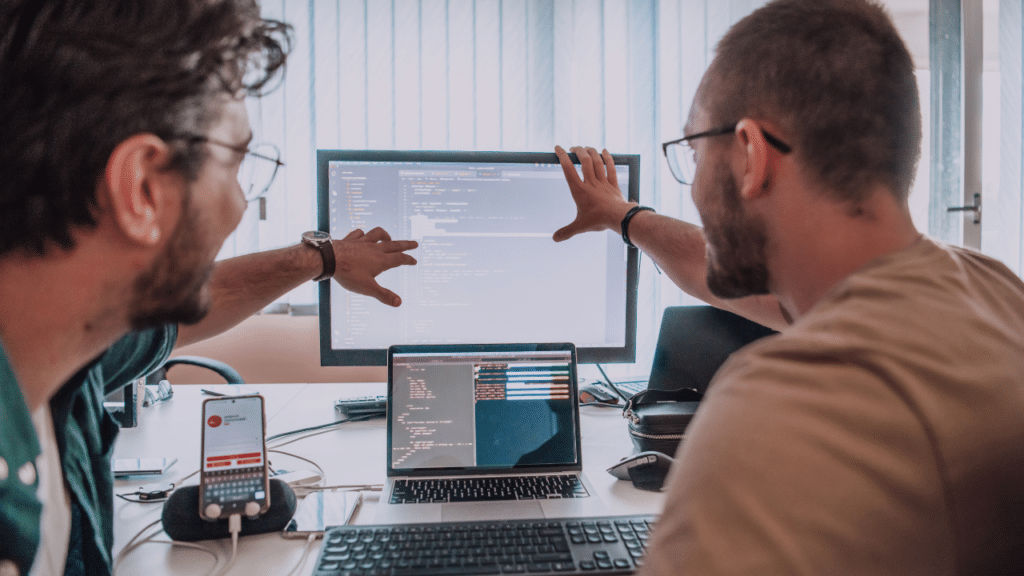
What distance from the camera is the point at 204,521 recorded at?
2.44 ft

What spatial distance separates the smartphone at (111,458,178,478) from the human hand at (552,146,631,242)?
0.77 metres

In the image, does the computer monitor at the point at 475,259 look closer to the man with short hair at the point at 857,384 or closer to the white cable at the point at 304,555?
the white cable at the point at 304,555

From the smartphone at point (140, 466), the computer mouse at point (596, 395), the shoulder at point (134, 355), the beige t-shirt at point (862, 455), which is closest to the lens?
the beige t-shirt at point (862, 455)

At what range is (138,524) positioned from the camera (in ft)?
2.58

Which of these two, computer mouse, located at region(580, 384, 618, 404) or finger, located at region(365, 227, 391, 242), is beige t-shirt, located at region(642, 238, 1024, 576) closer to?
finger, located at region(365, 227, 391, 242)

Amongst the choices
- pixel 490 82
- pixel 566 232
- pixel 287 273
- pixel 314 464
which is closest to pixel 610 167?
pixel 566 232

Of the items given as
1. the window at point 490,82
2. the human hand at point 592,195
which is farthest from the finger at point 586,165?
the window at point 490,82

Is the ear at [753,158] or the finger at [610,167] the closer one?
the ear at [753,158]

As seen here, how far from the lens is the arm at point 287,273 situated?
102cm

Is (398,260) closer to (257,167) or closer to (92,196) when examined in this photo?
(257,167)

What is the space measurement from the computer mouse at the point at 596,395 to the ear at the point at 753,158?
776 mm

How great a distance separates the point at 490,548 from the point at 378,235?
59cm

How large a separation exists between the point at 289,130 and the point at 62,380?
79.8 inches

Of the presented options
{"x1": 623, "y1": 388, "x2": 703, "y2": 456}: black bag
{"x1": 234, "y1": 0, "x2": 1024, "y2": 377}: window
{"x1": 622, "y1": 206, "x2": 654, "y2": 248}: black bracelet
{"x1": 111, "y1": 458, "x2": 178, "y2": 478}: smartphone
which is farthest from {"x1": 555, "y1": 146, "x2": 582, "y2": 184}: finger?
{"x1": 234, "y1": 0, "x2": 1024, "y2": 377}: window
